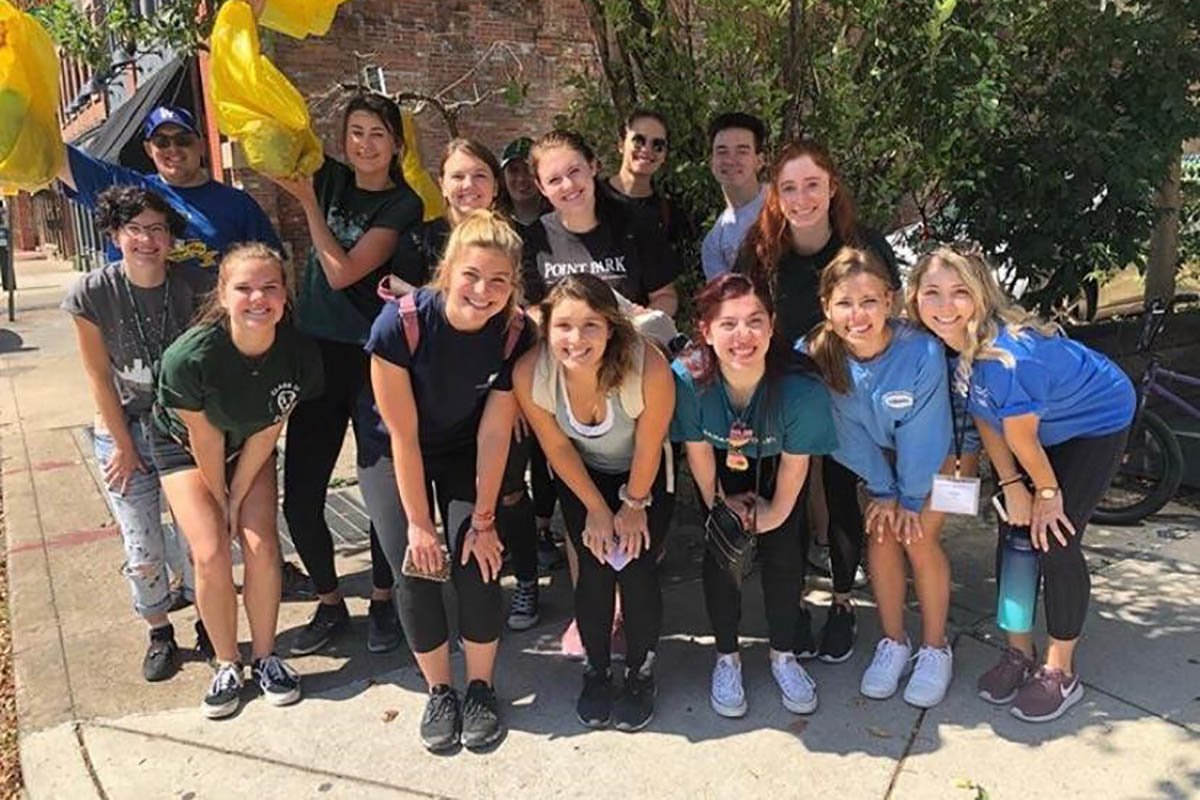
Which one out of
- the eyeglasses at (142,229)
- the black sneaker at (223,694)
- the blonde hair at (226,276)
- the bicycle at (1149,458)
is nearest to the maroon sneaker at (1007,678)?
the bicycle at (1149,458)

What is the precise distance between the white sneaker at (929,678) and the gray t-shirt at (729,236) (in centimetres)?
156

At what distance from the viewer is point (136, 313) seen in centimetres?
333

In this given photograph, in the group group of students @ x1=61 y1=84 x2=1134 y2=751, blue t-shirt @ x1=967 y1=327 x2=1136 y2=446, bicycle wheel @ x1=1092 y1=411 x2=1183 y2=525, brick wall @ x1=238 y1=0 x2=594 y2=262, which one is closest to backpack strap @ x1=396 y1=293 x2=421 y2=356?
group of students @ x1=61 y1=84 x2=1134 y2=751

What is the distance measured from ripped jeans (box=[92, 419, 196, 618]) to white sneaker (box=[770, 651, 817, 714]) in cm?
209

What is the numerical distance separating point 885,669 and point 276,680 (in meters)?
2.08

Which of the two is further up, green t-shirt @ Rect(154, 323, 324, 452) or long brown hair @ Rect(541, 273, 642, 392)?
long brown hair @ Rect(541, 273, 642, 392)

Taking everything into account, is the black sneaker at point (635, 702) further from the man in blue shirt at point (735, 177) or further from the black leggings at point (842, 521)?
the man in blue shirt at point (735, 177)

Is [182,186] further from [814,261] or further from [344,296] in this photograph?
[814,261]

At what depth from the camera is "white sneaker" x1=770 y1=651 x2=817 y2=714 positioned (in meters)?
3.14

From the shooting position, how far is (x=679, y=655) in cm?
356

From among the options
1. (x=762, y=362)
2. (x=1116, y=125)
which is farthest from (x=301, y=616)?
(x=1116, y=125)

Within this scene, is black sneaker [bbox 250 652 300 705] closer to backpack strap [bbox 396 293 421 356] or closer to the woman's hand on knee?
the woman's hand on knee

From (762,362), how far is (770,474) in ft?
1.41

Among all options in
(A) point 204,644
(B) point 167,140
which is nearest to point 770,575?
(A) point 204,644
